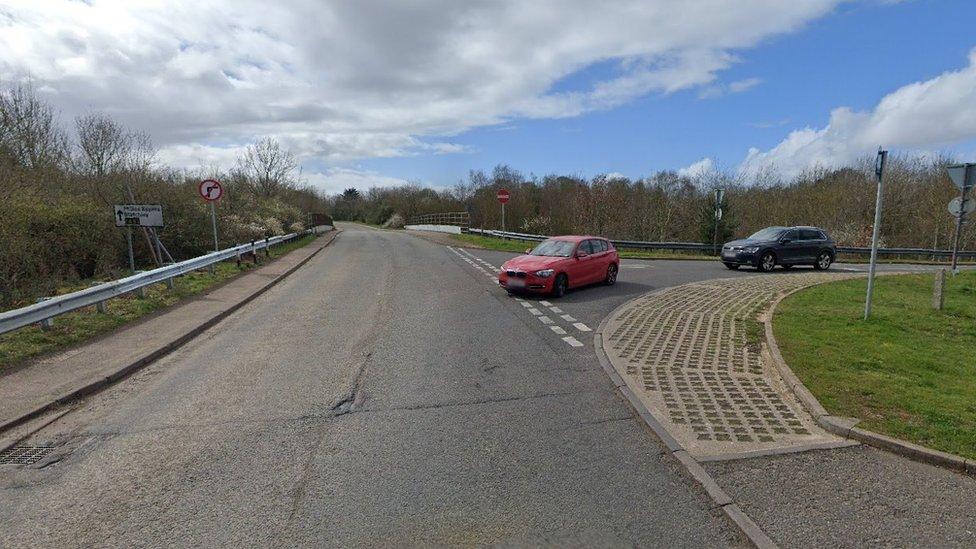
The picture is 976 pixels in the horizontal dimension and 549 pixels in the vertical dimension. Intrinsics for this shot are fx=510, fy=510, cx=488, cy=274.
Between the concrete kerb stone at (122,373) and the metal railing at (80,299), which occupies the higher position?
the metal railing at (80,299)

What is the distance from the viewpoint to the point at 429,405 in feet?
17.2

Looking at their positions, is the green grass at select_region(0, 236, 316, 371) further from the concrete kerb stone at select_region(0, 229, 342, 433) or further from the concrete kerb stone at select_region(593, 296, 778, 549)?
the concrete kerb stone at select_region(593, 296, 778, 549)

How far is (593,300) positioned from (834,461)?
7734 millimetres

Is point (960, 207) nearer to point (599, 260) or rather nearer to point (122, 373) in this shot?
point (599, 260)

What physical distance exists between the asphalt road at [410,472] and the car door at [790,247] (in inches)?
605

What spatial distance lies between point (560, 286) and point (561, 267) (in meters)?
0.45

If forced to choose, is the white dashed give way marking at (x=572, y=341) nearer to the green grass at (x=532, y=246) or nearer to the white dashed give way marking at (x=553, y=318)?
the white dashed give way marking at (x=553, y=318)

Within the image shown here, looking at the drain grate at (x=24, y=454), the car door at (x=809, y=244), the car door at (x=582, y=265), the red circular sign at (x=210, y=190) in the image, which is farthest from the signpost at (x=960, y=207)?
the red circular sign at (x=210, y=190)

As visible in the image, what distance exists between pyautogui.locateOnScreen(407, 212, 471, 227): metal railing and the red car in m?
28.5

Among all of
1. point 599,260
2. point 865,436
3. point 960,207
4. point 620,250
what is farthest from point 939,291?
point 620,250

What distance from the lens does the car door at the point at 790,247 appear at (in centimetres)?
1894

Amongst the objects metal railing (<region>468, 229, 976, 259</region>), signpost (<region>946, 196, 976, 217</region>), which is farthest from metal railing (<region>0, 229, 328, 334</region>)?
signpost (<region>946, 196, 976, 217</region>)

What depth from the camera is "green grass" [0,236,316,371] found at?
23.3 ft

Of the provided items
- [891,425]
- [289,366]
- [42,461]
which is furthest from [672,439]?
[42,461]
